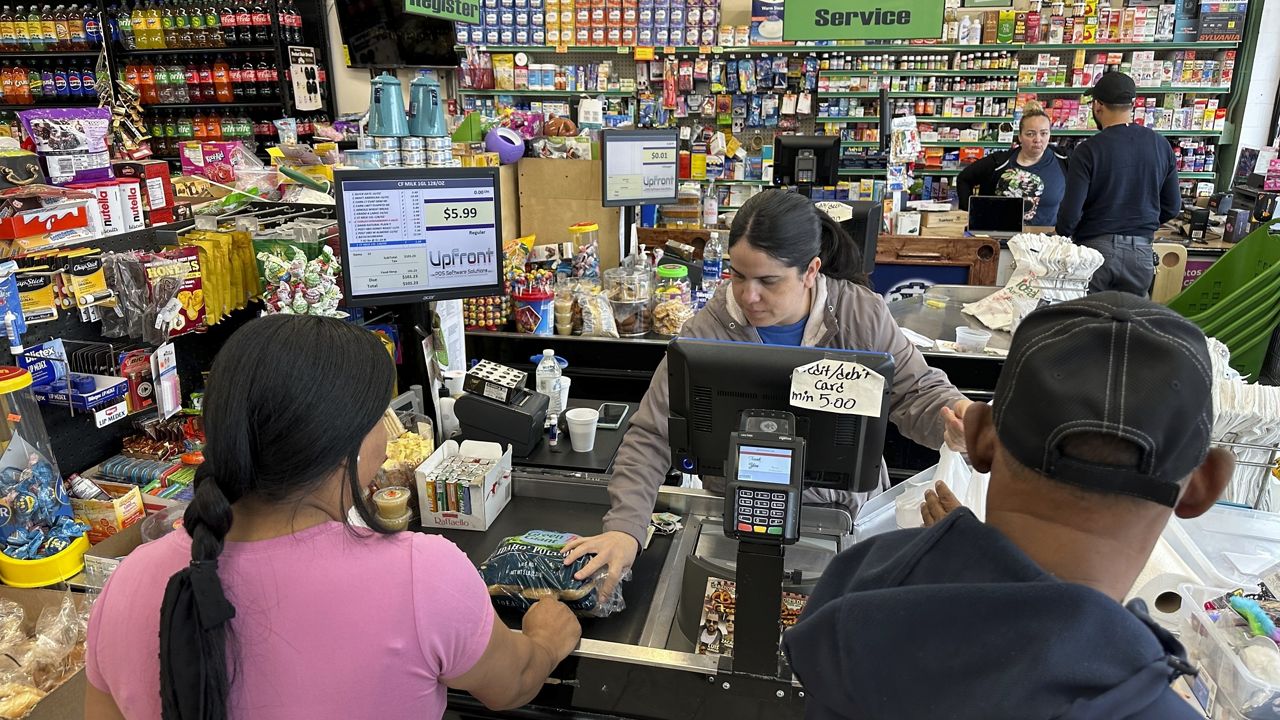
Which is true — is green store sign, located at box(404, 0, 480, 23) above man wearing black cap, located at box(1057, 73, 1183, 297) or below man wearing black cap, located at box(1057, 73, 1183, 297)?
above

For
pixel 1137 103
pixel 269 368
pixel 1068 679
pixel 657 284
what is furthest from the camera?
pixel 1137 103

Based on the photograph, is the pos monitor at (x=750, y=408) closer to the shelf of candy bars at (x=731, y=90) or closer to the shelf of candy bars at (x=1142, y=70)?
the shelf of candy bars at (x=731, y=90)

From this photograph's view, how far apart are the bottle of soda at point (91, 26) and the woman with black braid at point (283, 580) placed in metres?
8.82

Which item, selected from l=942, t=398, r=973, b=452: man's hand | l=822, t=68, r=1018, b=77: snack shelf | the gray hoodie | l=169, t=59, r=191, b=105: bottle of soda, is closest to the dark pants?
l=822, t=68, r=1018, b=77: snack shelf

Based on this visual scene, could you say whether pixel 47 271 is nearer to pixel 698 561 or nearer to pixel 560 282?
pixel 698 561

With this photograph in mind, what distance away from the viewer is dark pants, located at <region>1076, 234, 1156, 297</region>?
498 centimetres

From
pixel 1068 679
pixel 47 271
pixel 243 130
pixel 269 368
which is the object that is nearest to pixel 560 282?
pixel 47 271

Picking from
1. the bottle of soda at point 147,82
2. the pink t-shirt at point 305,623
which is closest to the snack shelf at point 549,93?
the bottle of soda at point 147,82

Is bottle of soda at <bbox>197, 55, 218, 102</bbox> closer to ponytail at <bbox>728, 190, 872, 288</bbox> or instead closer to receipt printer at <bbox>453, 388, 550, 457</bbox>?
receipt printer at <bbox>453, 388, 550, 457</bbox>

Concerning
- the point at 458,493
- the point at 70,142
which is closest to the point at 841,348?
the point at 458,493

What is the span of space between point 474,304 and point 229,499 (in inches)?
98.1

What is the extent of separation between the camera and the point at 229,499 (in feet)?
3.27

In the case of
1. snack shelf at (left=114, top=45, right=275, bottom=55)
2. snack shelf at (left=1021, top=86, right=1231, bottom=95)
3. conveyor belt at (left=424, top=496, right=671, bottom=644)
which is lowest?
conveyor belt at (left=424, top=496, right=671, bottom=644)

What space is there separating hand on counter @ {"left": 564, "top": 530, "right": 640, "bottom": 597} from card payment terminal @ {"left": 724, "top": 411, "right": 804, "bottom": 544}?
43 centimetres
